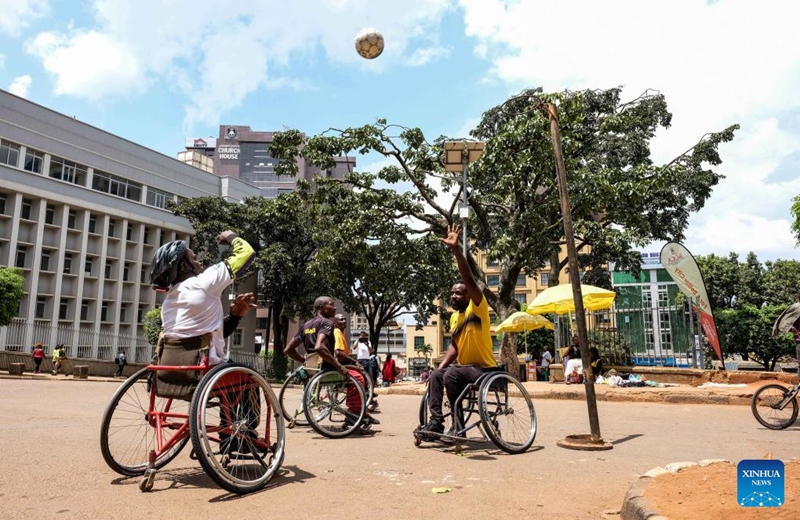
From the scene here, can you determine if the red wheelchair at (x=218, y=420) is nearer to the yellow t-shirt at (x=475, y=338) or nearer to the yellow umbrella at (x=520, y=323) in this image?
the yellow t-shirt at (x=475, y=338)

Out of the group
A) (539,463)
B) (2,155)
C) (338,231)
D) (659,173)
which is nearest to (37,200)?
(2,155)

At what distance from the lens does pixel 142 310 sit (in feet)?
139

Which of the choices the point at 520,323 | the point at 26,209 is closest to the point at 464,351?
the point at 520,323

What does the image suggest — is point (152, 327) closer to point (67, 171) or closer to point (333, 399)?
point (67, 171)

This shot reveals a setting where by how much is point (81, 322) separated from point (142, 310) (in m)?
4.87

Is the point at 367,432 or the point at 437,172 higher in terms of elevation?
the point at 437,172

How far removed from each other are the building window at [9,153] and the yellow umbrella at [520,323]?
1210 inches

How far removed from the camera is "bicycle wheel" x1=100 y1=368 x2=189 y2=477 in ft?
13.0

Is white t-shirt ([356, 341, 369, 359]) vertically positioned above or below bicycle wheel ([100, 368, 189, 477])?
above

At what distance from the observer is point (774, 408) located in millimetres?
7820

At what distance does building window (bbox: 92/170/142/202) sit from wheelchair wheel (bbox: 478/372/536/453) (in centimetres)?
3934

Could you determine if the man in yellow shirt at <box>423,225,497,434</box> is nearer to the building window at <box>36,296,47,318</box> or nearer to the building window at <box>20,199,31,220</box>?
the building window at <box>20,199,31,220</box>

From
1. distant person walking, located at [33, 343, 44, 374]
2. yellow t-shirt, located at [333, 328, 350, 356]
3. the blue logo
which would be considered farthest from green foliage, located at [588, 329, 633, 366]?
distant person walking, located at [33, 343, 44, 374]

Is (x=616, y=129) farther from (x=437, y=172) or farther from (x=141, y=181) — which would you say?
(x=141, y=181)
